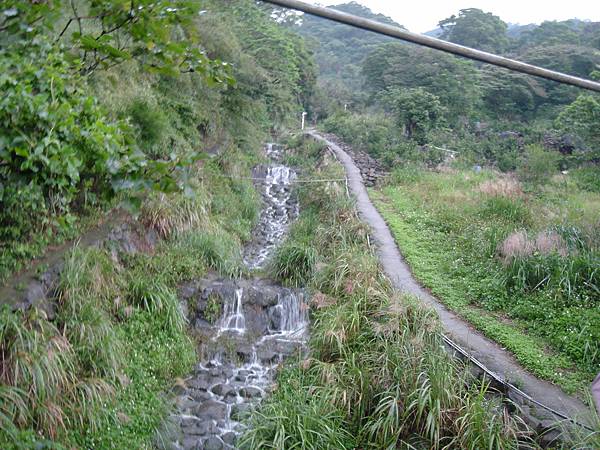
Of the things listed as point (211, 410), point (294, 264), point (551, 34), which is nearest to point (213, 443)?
point (211, 410)

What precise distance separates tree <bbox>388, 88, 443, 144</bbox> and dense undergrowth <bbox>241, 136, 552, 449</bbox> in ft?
50.7

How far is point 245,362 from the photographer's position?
815 centimetres

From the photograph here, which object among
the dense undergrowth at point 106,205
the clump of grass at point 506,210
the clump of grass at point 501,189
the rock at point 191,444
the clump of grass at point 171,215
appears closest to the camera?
the dense undergrowth at point 106,205

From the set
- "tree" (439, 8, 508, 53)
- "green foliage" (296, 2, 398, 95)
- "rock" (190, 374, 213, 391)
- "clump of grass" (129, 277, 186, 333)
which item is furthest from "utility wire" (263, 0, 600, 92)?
"green foliage" (296, 2, 398, 95)

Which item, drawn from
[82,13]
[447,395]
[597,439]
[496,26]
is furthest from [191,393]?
[496,26]

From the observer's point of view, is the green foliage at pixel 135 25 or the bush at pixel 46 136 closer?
the bush at pixel 46 136

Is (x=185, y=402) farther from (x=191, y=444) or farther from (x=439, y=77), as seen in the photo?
(x=439, y=77)

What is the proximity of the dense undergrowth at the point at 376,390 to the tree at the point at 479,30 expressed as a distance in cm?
3644

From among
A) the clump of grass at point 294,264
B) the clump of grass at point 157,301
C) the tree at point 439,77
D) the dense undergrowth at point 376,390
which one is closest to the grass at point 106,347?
the clump of grass at point 157,301

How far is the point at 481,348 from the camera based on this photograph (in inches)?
287

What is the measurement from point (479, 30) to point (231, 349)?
129ft

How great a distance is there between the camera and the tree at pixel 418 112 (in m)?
22.6

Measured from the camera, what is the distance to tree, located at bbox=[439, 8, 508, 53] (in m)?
39.6

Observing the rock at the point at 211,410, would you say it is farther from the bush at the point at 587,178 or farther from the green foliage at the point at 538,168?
the bush at the point at 587,178
